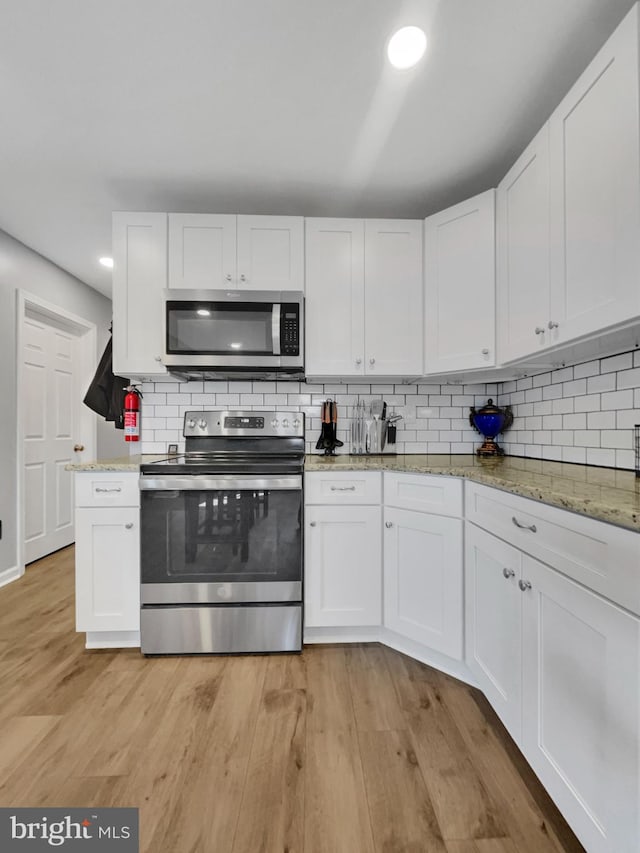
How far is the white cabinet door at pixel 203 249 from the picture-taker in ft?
7.09

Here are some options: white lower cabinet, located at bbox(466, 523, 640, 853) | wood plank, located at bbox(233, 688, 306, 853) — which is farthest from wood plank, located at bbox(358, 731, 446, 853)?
white lower cabinet, located at bbox(466, 523, 640, 853)

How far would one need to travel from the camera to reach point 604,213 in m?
1.21

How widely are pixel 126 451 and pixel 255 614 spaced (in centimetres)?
355

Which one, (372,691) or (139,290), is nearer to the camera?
(372,691)

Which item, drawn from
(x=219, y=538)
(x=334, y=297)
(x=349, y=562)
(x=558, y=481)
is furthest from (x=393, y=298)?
(x=219, y=538)

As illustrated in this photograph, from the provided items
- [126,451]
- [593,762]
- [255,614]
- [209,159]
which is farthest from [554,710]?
[126,451]

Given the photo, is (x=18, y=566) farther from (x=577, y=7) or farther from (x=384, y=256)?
(x=577, y=7)

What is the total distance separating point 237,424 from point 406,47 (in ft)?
6.12

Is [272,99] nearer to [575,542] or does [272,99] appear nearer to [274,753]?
[575,542]

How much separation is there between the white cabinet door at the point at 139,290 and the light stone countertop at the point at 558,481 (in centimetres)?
62

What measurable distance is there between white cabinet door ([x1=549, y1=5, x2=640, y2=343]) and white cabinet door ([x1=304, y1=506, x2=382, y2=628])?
1.16 metres

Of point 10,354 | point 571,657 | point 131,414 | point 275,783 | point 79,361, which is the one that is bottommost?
point 275,783

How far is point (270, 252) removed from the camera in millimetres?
2176

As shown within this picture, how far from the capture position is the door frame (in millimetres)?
2887
